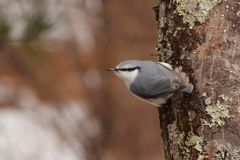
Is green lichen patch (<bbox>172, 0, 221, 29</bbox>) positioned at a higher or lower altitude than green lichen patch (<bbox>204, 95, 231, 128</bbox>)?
higher

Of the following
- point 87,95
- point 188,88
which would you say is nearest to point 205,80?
point 188,88

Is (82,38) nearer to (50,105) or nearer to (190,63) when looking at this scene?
(50,105)

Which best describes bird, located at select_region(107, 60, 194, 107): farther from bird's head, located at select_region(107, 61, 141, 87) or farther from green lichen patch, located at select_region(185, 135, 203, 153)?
green lichen patch, located at select_region(185, 135, 203, 153)

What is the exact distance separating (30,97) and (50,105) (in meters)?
0.20

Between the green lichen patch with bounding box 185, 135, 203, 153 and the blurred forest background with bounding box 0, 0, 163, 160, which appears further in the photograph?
the blurred forest background with bounding box 0, 0, 163, 160

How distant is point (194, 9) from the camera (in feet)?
4.08

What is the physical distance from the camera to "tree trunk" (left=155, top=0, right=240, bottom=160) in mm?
1138

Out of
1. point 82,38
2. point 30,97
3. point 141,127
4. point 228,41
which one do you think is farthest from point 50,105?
point 228,41

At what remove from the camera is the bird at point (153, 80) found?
125cm

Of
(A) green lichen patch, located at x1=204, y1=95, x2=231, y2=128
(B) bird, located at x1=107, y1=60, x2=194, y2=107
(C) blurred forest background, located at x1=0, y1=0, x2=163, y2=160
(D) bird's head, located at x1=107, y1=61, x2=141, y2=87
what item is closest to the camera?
(A) green lichen patch, located at x1=204, y1=95, x2=231, y2=128

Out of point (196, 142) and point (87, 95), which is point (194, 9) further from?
point (87, 95)

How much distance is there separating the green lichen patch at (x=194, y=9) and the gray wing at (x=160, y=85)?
233mm

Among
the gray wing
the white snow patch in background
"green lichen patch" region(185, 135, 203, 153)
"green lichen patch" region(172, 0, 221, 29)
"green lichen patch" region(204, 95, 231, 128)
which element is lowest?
the white snow patch in background

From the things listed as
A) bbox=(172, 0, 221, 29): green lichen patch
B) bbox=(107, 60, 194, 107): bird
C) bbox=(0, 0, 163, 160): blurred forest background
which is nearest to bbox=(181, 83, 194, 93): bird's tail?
bbox=(107, 60, 194, 107): bird
